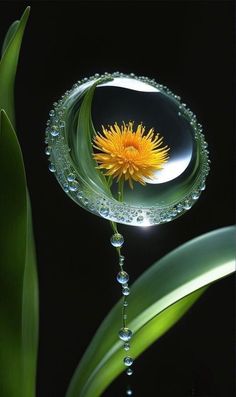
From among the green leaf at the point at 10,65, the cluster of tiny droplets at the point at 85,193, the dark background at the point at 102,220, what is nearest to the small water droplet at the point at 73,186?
the cluster of tiny droplets at the point at 85,193

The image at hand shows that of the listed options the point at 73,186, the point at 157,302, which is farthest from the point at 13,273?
the point at 157,302

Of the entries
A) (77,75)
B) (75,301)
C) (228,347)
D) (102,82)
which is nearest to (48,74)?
(77,75)

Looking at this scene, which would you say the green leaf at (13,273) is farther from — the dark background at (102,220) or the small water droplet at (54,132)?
the dark background at (102,220)

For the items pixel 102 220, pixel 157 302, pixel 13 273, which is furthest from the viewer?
pixel 102 220

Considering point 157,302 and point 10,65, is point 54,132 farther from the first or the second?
point 157,302

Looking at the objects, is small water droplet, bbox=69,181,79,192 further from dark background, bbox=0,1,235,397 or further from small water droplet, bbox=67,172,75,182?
dark background, bbox=0,1,235,397

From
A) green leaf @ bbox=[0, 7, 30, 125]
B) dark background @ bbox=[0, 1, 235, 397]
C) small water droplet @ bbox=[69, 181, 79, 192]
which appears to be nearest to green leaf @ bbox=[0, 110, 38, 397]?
small water droplet @ bbox=[69, 181, 79, 192]
